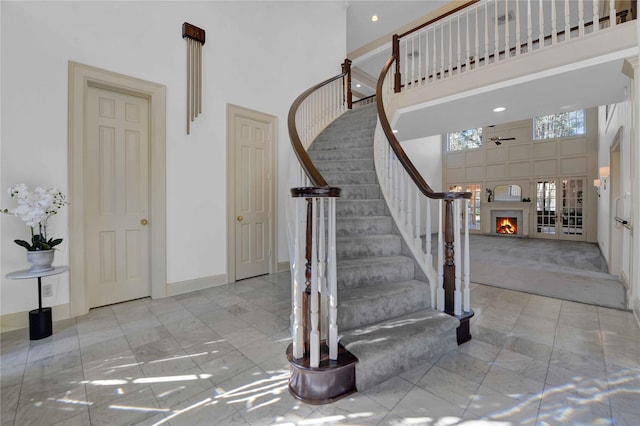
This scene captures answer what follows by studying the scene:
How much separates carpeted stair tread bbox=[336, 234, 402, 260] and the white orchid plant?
2.42m

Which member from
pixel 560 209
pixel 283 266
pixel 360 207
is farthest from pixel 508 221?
pixel 360 207

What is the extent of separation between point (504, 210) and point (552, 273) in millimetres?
5628

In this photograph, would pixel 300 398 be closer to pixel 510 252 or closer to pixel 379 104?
pixel 379 104

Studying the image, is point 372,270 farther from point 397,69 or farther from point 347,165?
point 397,69

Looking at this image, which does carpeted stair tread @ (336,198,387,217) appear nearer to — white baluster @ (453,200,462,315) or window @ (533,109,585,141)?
white baluster @ (453,200,462,315)

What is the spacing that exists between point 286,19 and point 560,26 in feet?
18.7

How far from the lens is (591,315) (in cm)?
265

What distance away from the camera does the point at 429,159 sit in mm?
10039

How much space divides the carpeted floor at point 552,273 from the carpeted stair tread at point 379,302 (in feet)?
6.71

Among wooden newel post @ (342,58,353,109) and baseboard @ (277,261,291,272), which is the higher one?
wooden newel post @ (342,58,353,109)

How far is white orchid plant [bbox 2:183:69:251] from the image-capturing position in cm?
223

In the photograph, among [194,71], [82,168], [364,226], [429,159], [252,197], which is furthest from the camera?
[429,159]

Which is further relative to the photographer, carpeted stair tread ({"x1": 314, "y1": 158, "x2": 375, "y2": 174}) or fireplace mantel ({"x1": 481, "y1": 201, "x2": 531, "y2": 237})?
fireplace mantel ({"x1": 481, "y1": 201, "x2": 531, "y2": 237})

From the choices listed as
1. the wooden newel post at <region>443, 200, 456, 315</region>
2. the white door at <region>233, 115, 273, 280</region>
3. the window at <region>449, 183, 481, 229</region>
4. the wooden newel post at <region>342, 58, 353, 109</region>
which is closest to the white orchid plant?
the white door at <region>233, 115, 273, 280</region>
